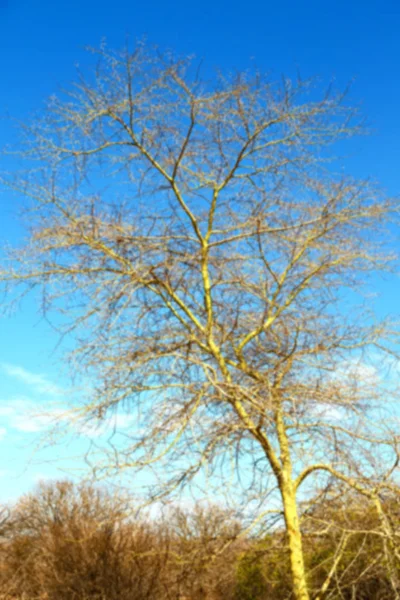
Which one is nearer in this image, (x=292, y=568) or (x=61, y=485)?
(x=292, y=568)

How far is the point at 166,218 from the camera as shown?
7301 millimetres

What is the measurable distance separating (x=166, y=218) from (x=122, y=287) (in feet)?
3.09

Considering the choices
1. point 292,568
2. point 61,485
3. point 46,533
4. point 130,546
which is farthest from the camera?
point 61,485

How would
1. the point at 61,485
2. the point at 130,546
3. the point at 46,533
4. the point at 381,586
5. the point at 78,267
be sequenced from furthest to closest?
1. the point at 61,485
2. the point at 46,533
3. the point at 130,546
4. the point at 381,586
5. the point at 78,267

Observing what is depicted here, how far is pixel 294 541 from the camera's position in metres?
6.63

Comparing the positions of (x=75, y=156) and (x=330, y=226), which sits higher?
(x=75, y=156)

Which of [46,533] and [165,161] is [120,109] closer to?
[165,161]

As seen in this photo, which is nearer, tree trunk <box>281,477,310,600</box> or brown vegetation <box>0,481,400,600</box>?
tree trunk <box>281,477,310,600</box>

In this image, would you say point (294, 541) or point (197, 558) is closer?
point (294, 541)

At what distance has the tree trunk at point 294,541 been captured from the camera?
6516 millimetres

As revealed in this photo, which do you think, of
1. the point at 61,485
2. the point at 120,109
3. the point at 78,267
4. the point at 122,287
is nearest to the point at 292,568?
the point at 122,287

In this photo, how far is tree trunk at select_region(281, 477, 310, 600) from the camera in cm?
652

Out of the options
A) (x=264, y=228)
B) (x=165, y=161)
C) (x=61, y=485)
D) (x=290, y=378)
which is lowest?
(x=290, y=378)

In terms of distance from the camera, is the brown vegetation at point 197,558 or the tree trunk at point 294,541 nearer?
the tree trunk at point 294,541
